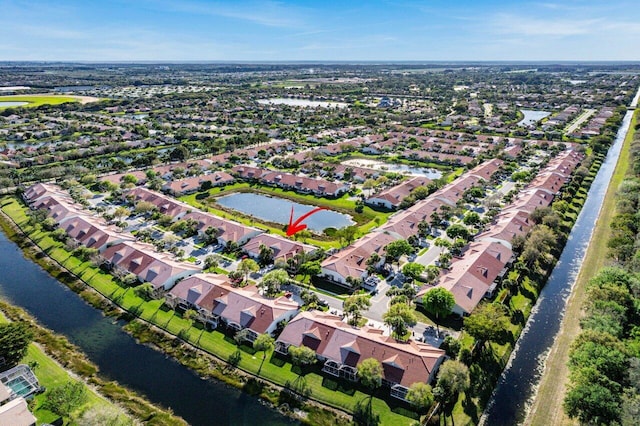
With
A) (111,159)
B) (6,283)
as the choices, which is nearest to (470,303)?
(6,283)

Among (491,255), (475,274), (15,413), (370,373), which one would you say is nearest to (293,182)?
(491,255)

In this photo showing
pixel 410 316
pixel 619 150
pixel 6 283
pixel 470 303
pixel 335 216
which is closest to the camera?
pixel 410 316

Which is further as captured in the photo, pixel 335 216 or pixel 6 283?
pixel 335 216

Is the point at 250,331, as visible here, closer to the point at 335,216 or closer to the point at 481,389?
the point at 481,389

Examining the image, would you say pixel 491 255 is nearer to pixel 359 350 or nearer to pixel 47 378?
pixel 359 350

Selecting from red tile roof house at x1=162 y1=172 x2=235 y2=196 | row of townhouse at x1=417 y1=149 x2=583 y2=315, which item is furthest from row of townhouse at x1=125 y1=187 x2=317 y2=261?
row of townhouse at x1=417 y1=149 x2=583 y2=315

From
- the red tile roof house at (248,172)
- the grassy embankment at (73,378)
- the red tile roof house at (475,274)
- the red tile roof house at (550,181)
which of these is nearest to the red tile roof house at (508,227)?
the red tile roof house at (475,274)
